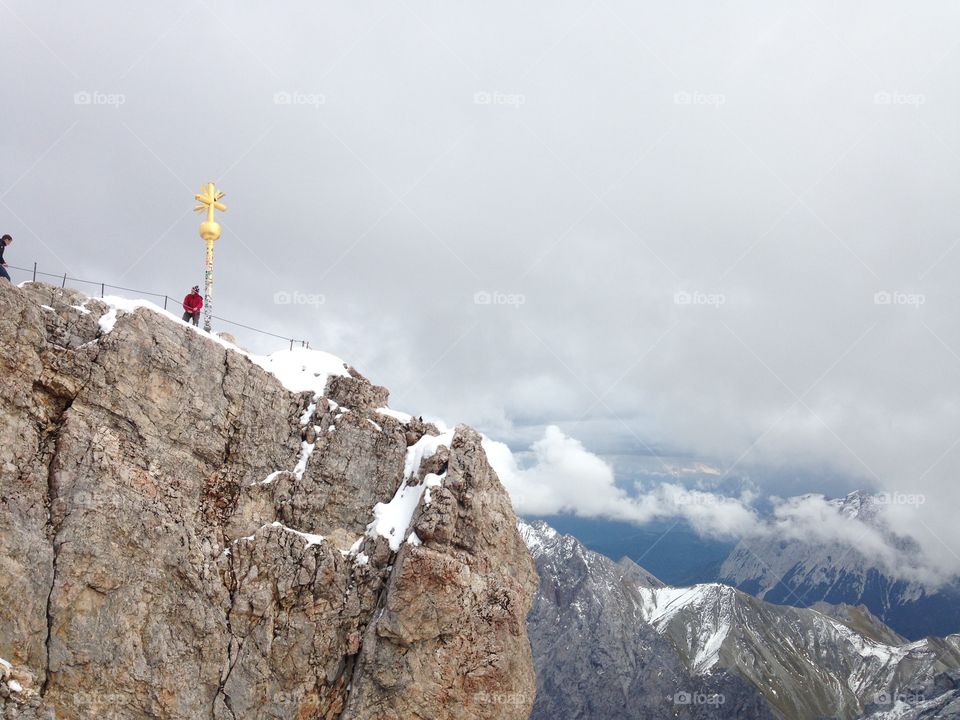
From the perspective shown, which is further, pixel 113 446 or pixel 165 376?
pixel 165 376

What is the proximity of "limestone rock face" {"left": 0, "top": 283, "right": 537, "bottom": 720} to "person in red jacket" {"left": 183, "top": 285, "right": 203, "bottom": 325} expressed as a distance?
11.5ft

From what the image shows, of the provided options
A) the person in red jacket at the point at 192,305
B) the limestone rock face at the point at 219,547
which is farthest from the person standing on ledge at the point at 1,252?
the person in red jacket at the point at 192,305

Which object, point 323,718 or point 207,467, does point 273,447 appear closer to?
point 207,467

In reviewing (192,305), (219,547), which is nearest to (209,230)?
(192,305)

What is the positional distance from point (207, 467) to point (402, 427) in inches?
410

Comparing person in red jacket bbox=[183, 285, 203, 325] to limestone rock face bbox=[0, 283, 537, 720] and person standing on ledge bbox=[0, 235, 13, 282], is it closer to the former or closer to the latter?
limestone rock face bbox=[0, 283, 537, 720]

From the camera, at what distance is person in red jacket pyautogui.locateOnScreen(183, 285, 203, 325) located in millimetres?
36594

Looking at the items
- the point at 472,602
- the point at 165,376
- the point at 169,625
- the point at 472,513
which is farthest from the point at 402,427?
the point at 169,625

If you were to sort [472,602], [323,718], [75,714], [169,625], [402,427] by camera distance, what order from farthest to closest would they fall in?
[402,427] < [472,602] < [323,718] < [169,625] < [75,714]

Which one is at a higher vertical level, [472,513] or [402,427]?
[402,427]

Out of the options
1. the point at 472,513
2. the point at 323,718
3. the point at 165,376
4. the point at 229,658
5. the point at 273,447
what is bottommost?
the point at 323,718

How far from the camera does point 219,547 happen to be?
30406 millimetres

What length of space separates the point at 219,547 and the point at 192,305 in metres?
13.6

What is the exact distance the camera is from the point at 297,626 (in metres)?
30.9
